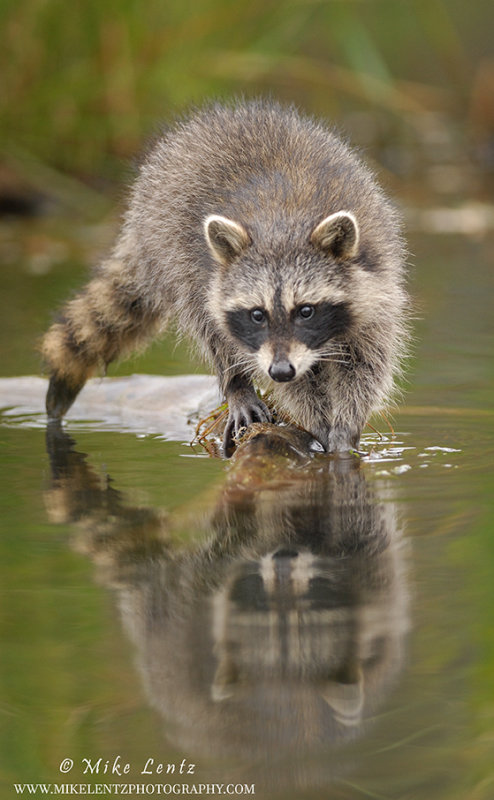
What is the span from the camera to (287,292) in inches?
182

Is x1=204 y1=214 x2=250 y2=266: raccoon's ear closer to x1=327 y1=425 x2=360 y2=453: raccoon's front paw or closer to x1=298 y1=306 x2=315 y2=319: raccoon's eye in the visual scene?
x1=298 y1=306 x2=315 y2=319: raccoon's eye

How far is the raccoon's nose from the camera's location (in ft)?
14.7

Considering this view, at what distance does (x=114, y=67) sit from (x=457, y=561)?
30.7 feet

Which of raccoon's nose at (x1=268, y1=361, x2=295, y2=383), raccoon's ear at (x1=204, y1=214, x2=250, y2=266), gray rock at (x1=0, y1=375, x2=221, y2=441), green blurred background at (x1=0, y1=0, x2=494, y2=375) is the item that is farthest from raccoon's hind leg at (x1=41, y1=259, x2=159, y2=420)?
green blurred background at (x1=0, y1=0, x2=494, y2=375)

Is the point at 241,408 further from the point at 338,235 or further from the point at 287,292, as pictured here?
the point at 338,235

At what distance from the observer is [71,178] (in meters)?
12.8

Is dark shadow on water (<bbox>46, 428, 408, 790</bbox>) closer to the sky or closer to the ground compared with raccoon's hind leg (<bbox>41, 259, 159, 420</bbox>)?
closer to the ground

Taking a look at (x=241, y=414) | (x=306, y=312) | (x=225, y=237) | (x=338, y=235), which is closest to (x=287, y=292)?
(x=306, y=312)

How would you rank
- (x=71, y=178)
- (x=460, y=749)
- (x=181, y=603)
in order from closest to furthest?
(x=460, y=749)
(x=181, y=603)
(x=71, y=178)

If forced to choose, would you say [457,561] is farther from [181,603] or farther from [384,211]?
[384,211]

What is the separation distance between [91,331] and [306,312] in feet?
5.03

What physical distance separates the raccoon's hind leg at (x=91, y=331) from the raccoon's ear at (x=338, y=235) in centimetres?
146

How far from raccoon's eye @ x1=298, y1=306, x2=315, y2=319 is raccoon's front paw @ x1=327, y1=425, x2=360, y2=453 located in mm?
554

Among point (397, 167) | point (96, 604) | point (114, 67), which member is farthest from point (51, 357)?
point (397, 167)
